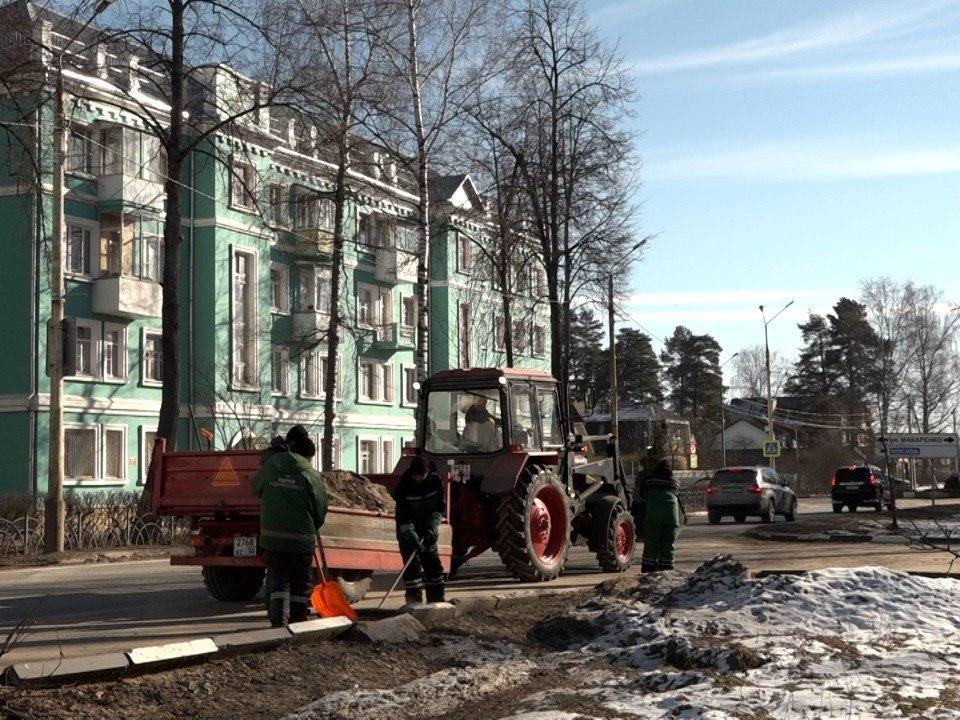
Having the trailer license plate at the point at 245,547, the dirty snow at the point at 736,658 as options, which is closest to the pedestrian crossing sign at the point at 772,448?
the dirty snow at the point at 736,658

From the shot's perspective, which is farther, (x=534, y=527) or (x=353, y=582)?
(x=534, y=527)

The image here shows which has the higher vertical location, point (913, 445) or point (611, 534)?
point (913, 445)

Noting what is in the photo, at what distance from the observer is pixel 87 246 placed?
→ 43156 mm

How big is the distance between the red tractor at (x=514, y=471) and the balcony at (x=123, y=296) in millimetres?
26262

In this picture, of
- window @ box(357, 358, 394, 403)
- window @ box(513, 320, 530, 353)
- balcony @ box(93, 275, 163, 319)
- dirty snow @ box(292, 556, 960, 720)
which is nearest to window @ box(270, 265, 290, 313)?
window @ box(357, 358, 394, 403)

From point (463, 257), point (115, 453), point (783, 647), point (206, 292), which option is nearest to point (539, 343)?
point (463, 257)

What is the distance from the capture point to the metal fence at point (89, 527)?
80.2ft

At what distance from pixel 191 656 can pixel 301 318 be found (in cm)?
4414

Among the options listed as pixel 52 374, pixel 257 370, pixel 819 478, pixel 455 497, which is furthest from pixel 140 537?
pixel 819 478

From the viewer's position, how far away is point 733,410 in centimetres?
13962

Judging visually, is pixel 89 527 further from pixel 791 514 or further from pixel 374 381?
pixel 374 381

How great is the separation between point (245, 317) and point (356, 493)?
118 ft

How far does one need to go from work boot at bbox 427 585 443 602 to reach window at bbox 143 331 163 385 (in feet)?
110

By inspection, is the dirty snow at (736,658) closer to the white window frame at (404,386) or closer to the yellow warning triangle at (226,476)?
the yellow warning triangle at (226,476)
